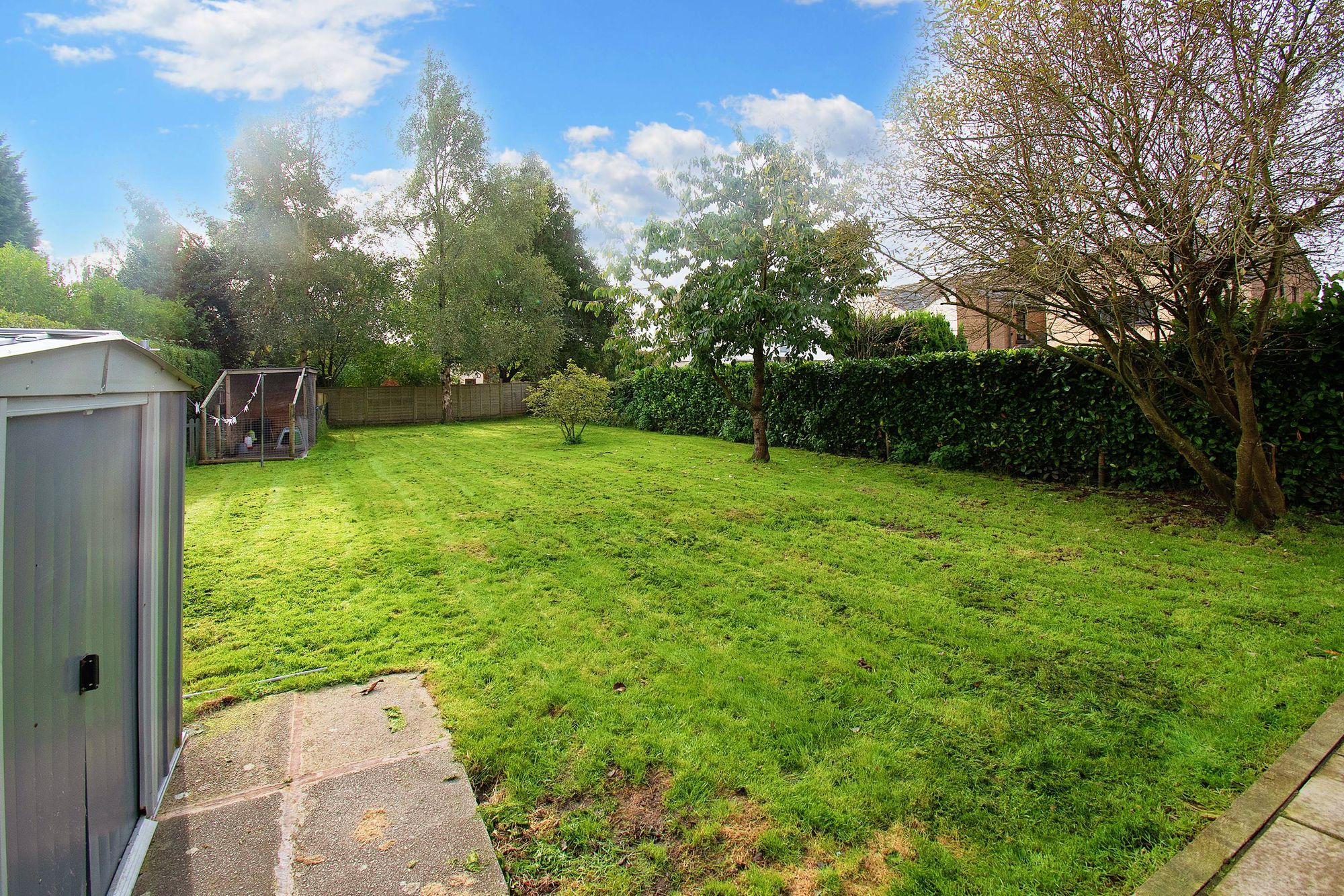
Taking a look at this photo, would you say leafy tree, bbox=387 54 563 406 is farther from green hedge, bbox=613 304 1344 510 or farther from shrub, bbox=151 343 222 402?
green hedge, bbox=613 304 1344 510

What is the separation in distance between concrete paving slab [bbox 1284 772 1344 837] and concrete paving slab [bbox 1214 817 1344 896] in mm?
43

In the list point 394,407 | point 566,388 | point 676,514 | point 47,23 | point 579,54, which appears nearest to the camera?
point 47,23

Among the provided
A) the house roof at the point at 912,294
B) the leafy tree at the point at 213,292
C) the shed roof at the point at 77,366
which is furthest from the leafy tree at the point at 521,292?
the shed roof at the point at 77,366

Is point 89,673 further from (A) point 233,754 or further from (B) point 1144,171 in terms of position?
(B) point 1144,171

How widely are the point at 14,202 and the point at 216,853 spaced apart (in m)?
30.6

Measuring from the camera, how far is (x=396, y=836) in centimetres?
196

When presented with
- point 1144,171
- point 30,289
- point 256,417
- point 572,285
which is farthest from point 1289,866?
point 572,285

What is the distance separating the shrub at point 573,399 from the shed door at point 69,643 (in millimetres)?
11805

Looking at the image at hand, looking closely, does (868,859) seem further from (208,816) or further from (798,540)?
(798,540)

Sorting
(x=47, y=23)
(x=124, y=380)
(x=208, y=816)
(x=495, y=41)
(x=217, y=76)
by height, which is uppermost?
(x=495, y=41)

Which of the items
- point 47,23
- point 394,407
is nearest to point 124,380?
point 47,23

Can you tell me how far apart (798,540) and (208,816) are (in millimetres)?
4354

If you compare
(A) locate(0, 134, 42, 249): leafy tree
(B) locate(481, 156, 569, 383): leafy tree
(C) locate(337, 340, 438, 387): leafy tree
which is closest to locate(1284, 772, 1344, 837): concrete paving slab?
(B) locate(481, 156, 569, 383): leafy tree

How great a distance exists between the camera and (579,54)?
25.5ft
